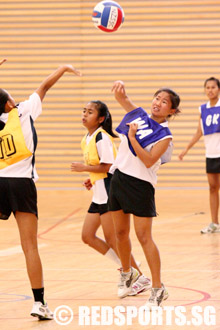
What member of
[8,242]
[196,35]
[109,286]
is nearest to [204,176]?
[196,35]

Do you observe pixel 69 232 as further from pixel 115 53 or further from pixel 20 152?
pixel 115 53

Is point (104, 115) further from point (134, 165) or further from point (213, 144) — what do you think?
point (213, 144)

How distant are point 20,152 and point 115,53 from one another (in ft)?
35.6

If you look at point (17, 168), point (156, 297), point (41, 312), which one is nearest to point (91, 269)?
point (156, 297)

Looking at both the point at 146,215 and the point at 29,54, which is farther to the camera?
the point at 29,54

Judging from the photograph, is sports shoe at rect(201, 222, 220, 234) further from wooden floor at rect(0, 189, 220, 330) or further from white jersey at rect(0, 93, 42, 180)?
white jersey at rect(0, 93, 42, 180)

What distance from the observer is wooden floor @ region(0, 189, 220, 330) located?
16.9 ft

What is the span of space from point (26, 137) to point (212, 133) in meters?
5.17

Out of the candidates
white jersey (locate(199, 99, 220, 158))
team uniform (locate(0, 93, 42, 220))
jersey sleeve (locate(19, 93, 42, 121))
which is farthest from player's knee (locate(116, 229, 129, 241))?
white jersey (locate(199, 99, 220, 158))

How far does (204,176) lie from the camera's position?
48.5 feet

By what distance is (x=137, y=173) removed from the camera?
516 cm

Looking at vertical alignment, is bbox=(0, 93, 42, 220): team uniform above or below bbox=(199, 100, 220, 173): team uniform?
above

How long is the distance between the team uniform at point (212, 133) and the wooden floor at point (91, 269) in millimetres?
931

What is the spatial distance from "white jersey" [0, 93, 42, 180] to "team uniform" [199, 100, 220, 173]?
191 inches
